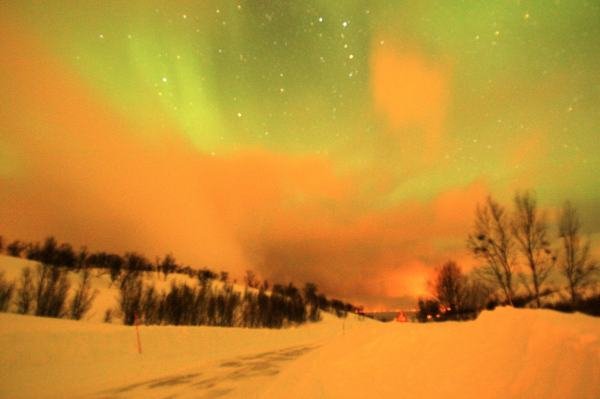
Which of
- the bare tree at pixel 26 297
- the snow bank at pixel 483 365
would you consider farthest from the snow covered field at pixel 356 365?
the bare tree at pixel 26 297

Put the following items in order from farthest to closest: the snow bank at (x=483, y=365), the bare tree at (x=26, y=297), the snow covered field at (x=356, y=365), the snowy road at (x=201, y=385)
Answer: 1. the bare tree at (x=26, y=297)
2. the snowy road at (x=201, y=385)
3. the snow covered field at (x=356, y=365)
4. the snow bank at (x=483, y=365)

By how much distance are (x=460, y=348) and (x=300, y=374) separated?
5.03m

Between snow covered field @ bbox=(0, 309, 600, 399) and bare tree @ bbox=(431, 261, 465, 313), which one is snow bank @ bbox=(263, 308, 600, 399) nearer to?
snow covered field @ bbox=(0, 309, 600, 399)

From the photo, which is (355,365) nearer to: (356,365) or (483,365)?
(356,365)

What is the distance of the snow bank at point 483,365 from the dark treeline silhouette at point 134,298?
1355 cm

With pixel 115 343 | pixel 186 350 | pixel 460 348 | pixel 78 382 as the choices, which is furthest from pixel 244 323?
pixel 460 348

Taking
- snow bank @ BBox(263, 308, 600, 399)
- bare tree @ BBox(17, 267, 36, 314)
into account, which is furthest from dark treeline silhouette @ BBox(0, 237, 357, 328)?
snow bank @ BBox(263, 308, 600, 399)

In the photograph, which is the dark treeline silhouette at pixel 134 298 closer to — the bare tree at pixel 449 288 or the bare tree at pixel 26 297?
the bare tree at pixel 26 297

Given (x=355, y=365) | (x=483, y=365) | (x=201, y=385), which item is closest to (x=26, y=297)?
(x=201, y=385)

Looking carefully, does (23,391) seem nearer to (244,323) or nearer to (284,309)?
(244,323)

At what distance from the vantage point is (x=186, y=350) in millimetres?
21922

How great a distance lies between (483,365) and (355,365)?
4.00 metres

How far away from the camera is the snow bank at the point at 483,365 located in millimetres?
4609

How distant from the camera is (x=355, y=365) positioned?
363 inches
